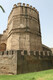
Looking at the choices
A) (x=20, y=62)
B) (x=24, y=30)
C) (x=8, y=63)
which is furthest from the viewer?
(x=24, y=30)

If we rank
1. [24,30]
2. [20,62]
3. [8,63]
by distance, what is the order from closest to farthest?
[20,62]
[8,63]
[24,30]

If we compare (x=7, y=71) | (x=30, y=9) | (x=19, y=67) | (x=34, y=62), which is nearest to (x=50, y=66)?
(x=34, y=62)

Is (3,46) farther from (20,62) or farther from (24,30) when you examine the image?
(20,62)

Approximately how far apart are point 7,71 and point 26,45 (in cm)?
488

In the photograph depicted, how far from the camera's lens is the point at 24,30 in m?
11.9

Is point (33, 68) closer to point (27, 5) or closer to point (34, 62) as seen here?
point (34, 62)

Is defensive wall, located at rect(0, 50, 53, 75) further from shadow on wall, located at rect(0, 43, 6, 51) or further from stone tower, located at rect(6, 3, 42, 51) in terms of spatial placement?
shadow on wall, located at rect(0, 43, 6, 51)

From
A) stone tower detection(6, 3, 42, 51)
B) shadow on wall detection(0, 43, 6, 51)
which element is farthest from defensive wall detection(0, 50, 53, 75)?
shadow on wall detection(0, 43, 6, 51)

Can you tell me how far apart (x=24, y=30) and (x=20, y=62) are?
5.76 m

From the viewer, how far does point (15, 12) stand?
42.1ft

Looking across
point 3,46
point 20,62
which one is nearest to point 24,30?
point 3,46

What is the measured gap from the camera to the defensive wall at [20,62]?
685 cm

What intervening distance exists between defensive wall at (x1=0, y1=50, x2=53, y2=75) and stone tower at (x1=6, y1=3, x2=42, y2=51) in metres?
3.29

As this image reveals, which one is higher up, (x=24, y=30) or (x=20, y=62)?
(x=24, y=30)
